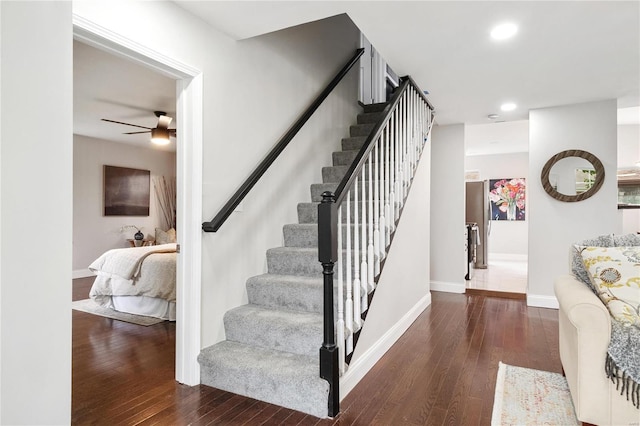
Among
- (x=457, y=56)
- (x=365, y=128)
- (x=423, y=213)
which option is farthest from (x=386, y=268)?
(x=365, y=128)

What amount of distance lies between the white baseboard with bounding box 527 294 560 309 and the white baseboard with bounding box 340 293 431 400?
1.69 meters

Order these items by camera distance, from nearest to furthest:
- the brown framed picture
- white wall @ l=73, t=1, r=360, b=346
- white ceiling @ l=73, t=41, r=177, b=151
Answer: white wall @ l=73, t=1, r=360, b=346
white ceiling @ l=73, t=41, r=177, b=151
the brown framed picture

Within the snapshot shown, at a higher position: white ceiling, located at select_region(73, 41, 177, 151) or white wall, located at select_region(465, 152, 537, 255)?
white ceiling, located at select_region(73, 41, 177, 151)

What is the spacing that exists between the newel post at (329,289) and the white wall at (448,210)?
3749 millimetres

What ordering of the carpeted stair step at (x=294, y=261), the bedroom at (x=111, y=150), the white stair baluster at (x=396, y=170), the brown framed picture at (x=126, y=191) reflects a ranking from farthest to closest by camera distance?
the brown framed picture at (x=126, y=191)
the bedroom at (x=111, y=150)
the white stair baluster at (x=396, y=170)
the carpeted stair step at (x=294, y=261)

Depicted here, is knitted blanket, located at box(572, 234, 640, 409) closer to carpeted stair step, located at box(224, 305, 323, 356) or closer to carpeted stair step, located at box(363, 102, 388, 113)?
carpeted stair step, located at box(224, 305, 323, 356)

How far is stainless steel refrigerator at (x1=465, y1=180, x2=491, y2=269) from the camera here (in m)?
7.11

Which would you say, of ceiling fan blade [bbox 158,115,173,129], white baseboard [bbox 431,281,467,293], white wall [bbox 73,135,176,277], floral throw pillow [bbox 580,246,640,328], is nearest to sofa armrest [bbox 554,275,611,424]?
floral throw pillow [bbox 580,246,640,328]

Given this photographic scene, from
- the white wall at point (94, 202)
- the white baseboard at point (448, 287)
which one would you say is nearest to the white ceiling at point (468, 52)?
the white wall at point (94, 202)

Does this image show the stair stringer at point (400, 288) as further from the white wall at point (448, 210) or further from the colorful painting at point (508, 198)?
the colorful painting at point (508, 198)

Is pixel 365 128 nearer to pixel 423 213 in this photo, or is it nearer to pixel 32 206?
pixel 423 213

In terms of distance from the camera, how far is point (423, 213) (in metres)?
4.11

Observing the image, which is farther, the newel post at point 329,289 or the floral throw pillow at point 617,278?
the newel post at point 329,289

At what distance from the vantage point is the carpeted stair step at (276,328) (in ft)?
7.38
